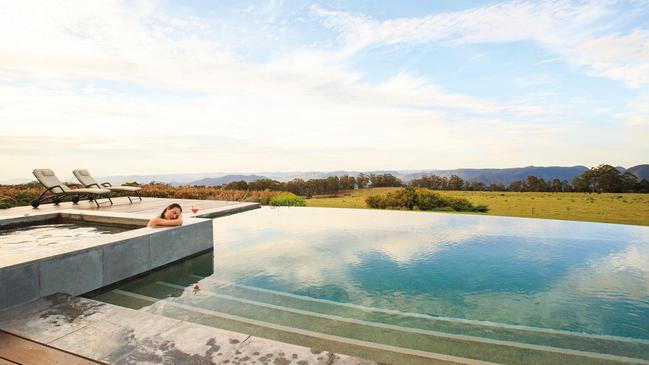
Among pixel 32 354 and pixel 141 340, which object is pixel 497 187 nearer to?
pixel 141 340

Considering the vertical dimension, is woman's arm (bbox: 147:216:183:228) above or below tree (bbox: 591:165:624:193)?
below

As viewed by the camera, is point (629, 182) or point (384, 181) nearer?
point (629, 182)

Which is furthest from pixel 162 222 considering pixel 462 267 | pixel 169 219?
pixel 462 267

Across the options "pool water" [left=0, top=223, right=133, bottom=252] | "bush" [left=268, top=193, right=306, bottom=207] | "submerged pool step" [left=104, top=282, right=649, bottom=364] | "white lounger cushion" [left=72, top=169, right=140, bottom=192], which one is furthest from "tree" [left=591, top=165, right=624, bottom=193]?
"white lounger cushion" [left=72, top=169, right=140, bottom=192]

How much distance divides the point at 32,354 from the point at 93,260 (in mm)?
1963

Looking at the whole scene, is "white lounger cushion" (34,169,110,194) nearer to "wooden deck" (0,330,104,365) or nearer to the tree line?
the tree line

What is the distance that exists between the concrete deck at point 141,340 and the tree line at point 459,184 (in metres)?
14.3

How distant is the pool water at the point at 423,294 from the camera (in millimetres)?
2920

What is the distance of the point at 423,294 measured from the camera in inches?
163

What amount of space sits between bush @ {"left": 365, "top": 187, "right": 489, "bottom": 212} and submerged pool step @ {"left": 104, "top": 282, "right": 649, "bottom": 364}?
1047 cm

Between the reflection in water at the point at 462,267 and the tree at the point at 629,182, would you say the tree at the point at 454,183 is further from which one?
the reflection in water at the point at 462,267

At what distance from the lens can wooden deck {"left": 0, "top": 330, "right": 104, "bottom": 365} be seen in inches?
82.7

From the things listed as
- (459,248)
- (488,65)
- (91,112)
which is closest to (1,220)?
(91,112)

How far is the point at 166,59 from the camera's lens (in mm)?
11297
